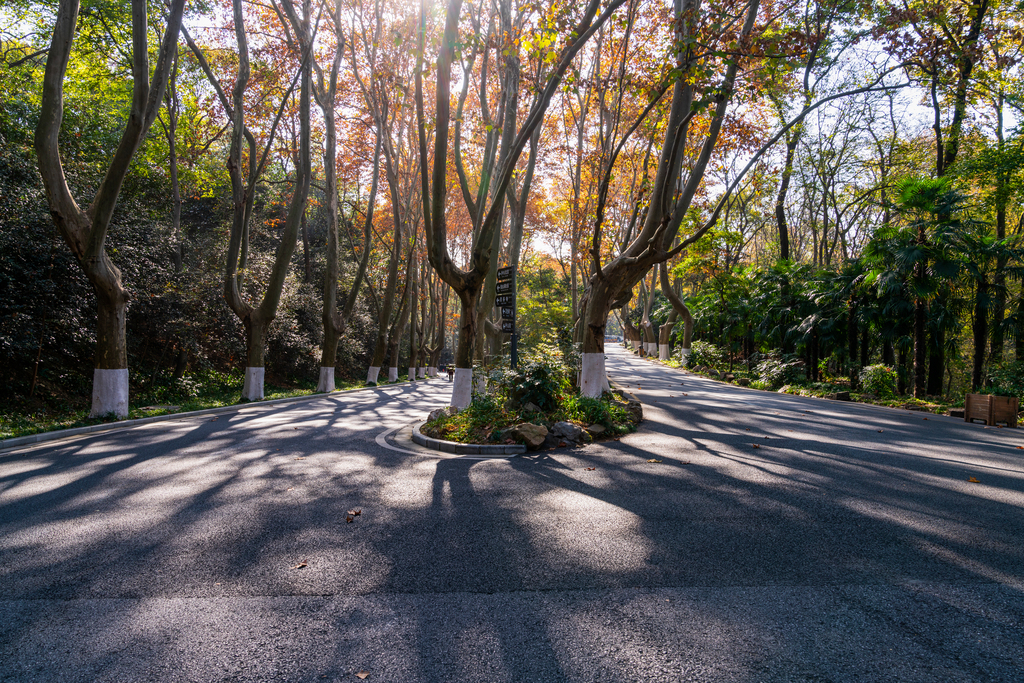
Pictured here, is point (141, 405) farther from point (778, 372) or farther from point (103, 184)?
point (778, 372)

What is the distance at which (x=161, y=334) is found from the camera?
48.4 ft

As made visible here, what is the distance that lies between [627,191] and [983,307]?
1180 centimetres

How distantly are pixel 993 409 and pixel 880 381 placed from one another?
204 inches

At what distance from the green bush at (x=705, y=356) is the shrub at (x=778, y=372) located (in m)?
6.94

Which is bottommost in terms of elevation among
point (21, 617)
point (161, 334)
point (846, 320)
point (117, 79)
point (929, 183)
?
point (21, 617)

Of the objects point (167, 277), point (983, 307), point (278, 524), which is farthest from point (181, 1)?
point (983, 307)

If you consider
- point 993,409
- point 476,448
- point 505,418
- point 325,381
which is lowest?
point 325,381

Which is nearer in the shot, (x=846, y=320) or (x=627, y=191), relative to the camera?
(x=846, y=320)

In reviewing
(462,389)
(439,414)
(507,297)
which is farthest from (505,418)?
(507,297)

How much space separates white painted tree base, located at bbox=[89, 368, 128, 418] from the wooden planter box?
18.2 metres

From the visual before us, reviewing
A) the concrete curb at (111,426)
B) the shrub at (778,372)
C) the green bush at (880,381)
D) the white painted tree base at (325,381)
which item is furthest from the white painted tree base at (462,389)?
the shrub at (778,372)

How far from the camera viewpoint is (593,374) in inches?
462

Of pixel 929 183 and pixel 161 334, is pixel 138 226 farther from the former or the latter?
pixel 929 183

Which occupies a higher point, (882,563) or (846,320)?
(846,320)
